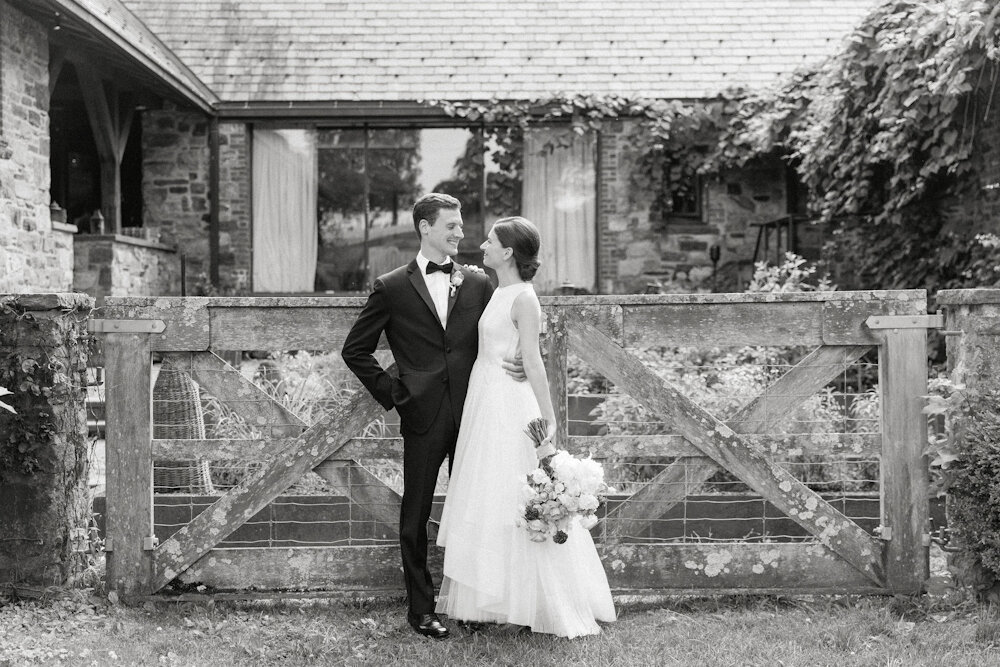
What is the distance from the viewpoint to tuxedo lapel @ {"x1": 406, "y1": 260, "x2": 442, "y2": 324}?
401 cm

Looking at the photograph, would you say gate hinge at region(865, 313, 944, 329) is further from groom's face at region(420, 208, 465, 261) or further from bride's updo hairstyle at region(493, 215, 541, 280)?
groom's face at region(420, 208, 465, 261)

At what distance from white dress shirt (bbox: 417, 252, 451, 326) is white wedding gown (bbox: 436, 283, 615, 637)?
18cm

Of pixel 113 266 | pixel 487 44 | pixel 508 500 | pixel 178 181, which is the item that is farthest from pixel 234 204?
pixel 508 500

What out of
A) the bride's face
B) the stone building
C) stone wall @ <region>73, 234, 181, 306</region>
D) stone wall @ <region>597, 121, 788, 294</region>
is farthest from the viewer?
stone wall @ <region>597, 121, 788, 294</region>

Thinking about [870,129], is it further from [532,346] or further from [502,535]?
[502,535]

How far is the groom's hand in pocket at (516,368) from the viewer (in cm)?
390

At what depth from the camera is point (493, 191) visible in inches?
519

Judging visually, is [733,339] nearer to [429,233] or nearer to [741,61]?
[429,233]

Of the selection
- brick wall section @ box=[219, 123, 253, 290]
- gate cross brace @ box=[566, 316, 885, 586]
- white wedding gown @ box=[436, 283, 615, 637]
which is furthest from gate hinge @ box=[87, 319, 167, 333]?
brick wall section @ box=[219, 123, 253, 290]

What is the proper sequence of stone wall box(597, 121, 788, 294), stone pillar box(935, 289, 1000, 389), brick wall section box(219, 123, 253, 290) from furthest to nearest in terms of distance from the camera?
stone wall box(597, 121, 788, 294), brick wall section box(219, 123, 253, 290), stone pillar box(935, 289, 1000, 389)

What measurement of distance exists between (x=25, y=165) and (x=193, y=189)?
140 inches

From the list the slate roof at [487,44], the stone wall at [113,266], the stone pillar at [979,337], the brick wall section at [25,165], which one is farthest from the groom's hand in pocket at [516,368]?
the slate roof at [487,44]

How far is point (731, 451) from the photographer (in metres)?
4.27

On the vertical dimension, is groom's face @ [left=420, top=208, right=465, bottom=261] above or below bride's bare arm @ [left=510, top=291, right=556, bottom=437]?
above
